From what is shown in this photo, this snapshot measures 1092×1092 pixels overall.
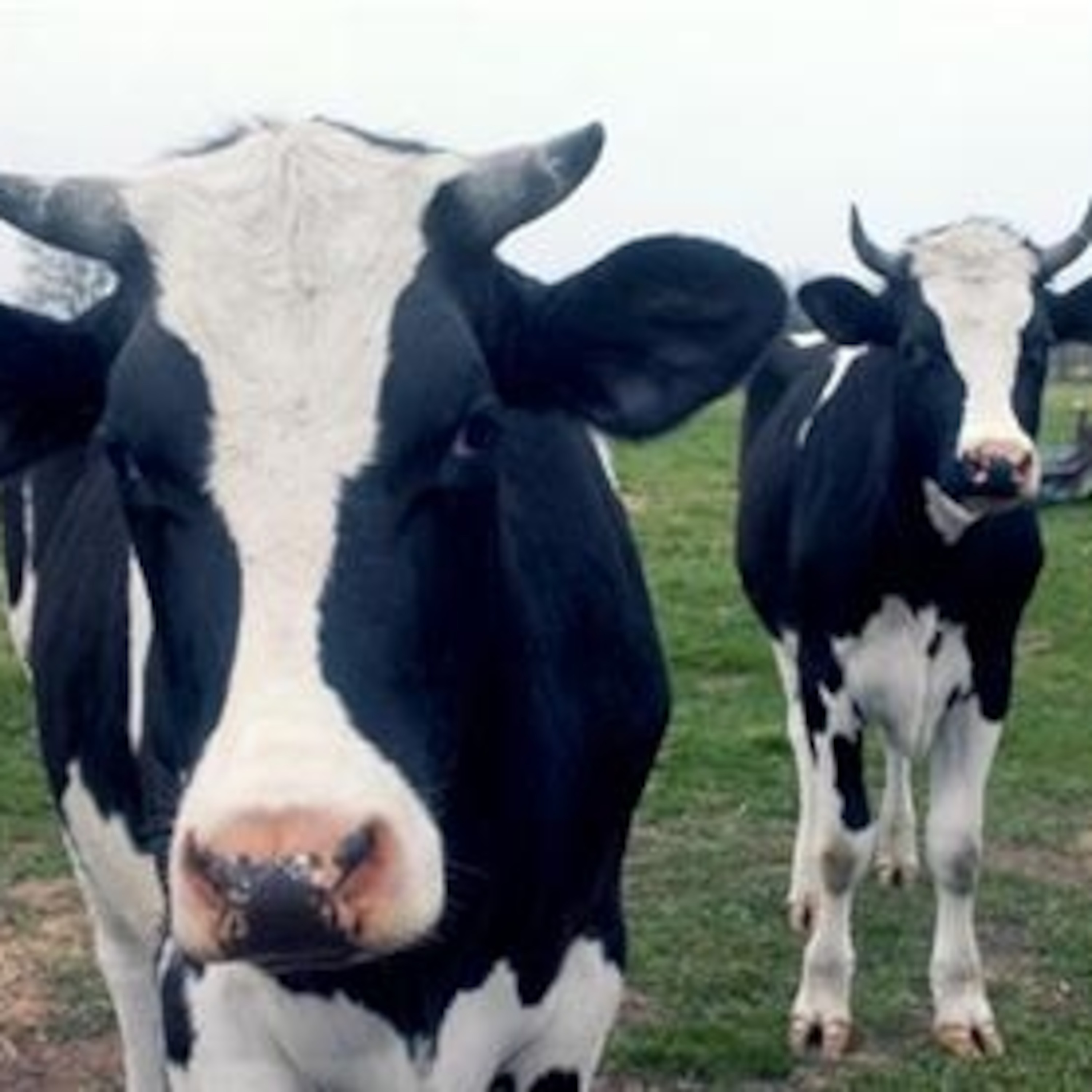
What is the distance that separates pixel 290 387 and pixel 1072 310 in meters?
4.80

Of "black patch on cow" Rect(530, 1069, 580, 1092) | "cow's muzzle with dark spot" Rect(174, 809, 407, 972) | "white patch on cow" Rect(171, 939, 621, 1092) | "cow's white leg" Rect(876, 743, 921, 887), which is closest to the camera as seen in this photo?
"cow's muzzle with dark spot" Rect(174, 809, 407, 972)

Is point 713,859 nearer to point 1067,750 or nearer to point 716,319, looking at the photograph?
point 1067,750

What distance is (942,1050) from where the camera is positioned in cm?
655

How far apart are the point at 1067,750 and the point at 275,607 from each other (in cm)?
806

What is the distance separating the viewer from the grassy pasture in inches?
252

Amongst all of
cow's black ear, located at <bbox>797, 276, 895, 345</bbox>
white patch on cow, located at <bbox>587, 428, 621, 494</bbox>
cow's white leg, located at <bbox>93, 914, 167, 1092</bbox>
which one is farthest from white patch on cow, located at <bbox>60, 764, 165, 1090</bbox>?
cow's black ear, located at <bbox>797, 276, 895, 345</bbox>

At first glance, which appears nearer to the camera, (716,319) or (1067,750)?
(716,319)

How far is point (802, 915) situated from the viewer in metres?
7.75

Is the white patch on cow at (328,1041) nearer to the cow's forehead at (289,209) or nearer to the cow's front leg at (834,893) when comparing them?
the cow's forehead at (289,209)

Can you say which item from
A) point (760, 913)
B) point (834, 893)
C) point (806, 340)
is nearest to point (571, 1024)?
point (834, 893)

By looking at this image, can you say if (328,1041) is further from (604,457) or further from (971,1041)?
(971,1041)

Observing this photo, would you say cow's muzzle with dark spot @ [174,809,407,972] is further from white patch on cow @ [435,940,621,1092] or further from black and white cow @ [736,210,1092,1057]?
black and white cow @ [736,210,1092,1057]

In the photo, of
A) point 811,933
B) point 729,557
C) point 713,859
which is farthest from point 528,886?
point 729,557

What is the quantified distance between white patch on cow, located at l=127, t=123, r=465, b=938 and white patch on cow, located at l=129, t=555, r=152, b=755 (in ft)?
2.39
